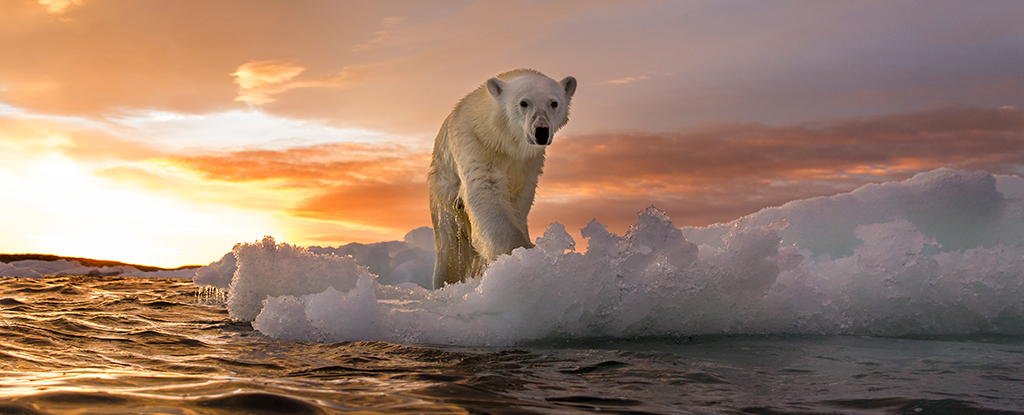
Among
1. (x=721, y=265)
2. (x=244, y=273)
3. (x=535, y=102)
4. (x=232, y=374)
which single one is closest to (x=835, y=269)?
(x=721, y=265)

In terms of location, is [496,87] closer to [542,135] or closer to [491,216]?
[542,135]

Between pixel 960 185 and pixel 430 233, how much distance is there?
9705 millimetres

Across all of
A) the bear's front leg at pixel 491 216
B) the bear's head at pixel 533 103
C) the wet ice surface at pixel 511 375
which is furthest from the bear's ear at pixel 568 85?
the wet ice surface at pixel 511 375

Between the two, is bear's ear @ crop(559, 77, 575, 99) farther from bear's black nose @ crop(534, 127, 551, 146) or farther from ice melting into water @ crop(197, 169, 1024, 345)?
ice melting into water @ crop(197, 169, 1024, 345)

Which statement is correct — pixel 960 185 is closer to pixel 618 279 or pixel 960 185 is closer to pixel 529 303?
pixel 618 279

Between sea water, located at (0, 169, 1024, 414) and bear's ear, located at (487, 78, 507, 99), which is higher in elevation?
bear's ear, located at (487, 78, 507, 99)

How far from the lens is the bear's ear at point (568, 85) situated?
5.98m

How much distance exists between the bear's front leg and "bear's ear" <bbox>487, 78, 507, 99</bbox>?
0.78m

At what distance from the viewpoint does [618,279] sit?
3918 millimetres

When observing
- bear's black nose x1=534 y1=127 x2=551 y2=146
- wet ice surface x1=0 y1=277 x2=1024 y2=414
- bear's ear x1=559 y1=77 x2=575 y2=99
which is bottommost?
wet ice surface x1=0 y1=277 x2=1024 y2=414

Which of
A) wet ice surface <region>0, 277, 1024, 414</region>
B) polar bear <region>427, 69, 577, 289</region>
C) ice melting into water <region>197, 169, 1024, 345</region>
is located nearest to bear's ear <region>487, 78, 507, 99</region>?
polar bear <region>427, 69, 577, 289</region>

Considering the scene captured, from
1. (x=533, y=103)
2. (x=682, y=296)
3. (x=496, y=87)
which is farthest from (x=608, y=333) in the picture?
(x=496, y=87)

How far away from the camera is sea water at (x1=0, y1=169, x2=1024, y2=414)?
2.16 m

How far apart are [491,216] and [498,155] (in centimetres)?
66
